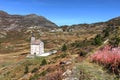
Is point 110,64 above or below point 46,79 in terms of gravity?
above

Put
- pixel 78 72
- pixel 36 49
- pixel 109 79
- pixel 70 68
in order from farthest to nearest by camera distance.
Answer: pixel 36 49
pixel 70 68
pixel 78 72
pixel 109 79

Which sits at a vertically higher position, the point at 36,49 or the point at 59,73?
the point at 59,73

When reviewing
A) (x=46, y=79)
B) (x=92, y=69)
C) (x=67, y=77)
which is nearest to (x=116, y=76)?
(x=92, y=69)

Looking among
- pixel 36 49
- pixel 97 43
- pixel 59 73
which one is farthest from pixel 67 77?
pixel 36 49

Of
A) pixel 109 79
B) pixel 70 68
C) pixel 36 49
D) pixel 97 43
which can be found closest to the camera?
pixel 109 79

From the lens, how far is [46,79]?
11.2 m

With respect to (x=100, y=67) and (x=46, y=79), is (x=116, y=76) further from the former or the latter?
(x=46, y=79)

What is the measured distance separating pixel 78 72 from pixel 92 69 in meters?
0.65

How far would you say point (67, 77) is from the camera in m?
11.2

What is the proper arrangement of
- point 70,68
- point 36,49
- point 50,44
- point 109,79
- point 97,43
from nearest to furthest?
point 109,79
point 70,68
point 97,43
point 36,49
point 50,44

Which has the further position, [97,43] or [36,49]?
[36,49]

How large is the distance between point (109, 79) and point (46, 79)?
285 cm

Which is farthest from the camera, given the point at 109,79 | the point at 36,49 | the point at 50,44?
the point at 50,44

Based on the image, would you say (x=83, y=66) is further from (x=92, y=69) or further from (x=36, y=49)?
(x=36, y=49)
